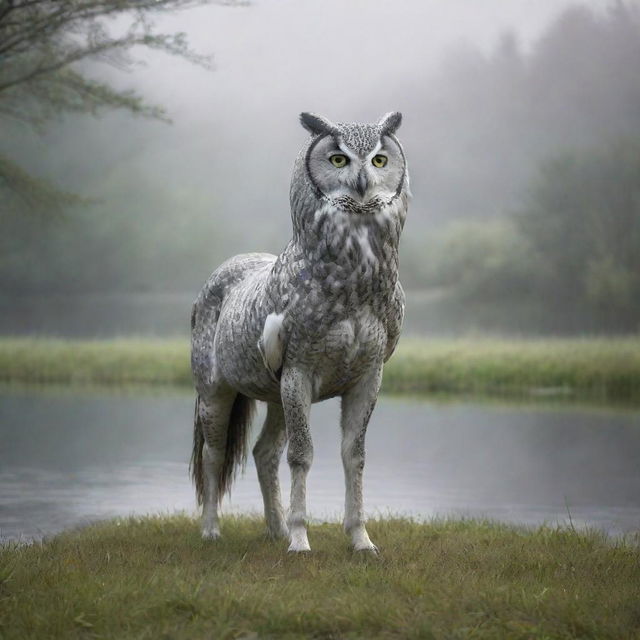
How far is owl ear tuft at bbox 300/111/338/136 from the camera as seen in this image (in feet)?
15.5

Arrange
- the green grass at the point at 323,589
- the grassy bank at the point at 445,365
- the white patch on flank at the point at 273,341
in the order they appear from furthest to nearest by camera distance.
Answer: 1. the grassy bank at the point at 445,365
2. the white patch on flank at the point at 273,341
3. the green grass at the point at 323,589

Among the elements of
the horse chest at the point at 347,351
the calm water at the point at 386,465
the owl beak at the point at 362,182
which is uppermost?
the owl beak at the point at 362,182

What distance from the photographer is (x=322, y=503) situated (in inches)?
295

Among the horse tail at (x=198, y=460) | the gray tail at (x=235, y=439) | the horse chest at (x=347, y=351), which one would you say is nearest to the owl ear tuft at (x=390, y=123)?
the horse chest at (x=347, y=351)

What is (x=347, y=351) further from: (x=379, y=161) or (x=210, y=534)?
(x=210, y=534)

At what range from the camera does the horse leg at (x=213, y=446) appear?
5828 millimetres

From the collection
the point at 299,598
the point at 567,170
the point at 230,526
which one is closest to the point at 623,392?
the point at 567,170

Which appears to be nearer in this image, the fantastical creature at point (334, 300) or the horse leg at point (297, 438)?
the fantastical creature at point (334, 300)

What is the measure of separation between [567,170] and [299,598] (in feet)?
48.0

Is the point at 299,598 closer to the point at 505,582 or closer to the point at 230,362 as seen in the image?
the point at 505,582

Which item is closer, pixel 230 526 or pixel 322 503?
pixel 230 526

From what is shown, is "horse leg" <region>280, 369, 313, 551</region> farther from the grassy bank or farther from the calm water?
the grassy bank

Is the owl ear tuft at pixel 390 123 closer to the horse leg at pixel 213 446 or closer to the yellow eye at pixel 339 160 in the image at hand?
the yellow eye at pixel 339 160

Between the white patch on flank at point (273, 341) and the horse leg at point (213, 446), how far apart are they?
0.97 metres
